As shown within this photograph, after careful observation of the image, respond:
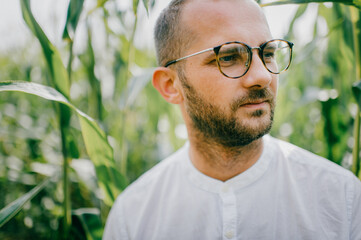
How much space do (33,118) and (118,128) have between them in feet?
3.89

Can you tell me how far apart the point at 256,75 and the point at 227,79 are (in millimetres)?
100

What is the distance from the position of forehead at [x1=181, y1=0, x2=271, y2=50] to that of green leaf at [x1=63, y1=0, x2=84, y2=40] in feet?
1.33

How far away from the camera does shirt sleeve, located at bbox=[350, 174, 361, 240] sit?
0.84 meters

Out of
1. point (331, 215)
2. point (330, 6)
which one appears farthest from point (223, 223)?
point (330, 6)

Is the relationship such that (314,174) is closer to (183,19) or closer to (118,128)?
(183,19)

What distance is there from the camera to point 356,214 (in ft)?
2.82

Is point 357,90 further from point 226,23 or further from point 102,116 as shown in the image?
point 102,116

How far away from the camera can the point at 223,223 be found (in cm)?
94

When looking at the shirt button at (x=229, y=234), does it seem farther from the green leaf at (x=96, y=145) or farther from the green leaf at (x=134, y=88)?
the green leaf at (x=134, y=88)

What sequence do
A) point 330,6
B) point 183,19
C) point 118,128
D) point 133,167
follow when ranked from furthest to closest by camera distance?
1. point 133,167
2. point 118,128
3. point 330,6
4. point 183,19

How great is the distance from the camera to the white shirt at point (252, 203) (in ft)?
2.90

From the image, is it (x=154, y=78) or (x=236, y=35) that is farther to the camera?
(x=154, y=78)

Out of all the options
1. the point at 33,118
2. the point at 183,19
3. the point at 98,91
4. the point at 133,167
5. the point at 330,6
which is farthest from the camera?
the point at 33,118

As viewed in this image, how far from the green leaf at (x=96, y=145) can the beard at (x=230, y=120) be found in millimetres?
373
